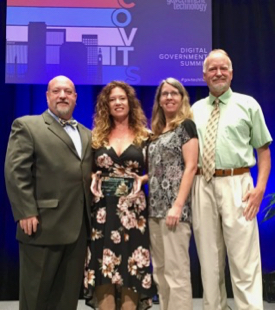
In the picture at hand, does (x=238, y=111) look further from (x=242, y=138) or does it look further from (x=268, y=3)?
(x=268, y=3)

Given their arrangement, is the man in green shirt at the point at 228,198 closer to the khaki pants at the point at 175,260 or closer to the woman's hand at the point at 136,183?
the khaki pants at the point at 175,260

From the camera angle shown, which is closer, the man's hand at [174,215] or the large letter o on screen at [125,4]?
the man's hand at [174,215]

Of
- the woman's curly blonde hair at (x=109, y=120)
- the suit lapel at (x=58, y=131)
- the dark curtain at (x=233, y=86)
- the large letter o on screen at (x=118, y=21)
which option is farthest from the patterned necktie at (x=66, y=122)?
the large letter o on screen at (x=118, y=21)

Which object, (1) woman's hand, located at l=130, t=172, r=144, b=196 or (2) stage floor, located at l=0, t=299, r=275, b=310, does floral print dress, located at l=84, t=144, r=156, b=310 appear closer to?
(1) woman's hand, located at l=130, t=172, r=144, b=196

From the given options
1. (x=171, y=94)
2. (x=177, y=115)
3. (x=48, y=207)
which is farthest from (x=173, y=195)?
(x=48, y=207)

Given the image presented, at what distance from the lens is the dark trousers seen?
2.60 meters

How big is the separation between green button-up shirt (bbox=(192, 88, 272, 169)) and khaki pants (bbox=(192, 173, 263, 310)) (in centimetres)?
11

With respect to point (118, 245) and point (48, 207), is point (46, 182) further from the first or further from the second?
point (118, 245)

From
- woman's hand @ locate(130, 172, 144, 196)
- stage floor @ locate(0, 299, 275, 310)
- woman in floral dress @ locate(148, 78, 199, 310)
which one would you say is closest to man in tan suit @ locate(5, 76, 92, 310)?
woman's hand @ locate(130, 172, 144, 196)

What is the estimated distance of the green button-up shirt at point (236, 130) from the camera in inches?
106

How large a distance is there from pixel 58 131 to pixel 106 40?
6.17ft

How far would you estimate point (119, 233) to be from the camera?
2629 mm

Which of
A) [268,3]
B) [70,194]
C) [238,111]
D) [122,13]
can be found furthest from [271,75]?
[70,194]

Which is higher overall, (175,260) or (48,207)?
(48,207)
